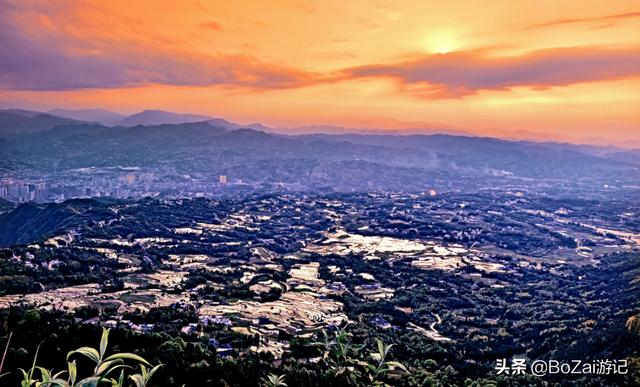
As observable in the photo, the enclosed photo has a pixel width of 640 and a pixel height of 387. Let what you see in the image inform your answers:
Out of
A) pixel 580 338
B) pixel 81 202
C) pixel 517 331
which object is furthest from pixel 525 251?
pixel 81 202

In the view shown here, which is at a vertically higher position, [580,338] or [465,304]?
[580,338]

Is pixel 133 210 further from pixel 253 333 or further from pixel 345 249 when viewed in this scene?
pixel 253 333

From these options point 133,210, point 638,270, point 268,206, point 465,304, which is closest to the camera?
point 465,304

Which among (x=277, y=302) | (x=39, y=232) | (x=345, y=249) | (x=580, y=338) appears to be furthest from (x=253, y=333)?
(x=39, y=232)

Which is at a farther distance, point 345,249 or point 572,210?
point 572,210

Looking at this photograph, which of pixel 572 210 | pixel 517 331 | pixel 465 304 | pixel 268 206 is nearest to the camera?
pixel 517 331

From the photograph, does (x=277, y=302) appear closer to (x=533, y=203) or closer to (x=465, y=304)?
(x=465, y=304)

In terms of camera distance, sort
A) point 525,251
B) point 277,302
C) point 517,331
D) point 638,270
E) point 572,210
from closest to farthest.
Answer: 1. point 517,331
2. point 277,302
3. point 638,270
4. point 525,251
5. point 572,210

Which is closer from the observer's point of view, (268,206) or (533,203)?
(268,206)

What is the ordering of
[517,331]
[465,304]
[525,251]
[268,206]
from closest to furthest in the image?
[517,331]
[465,304]
[525,251]
[268,206]
